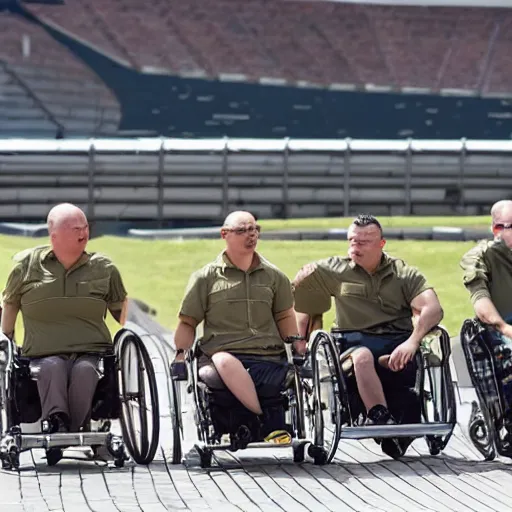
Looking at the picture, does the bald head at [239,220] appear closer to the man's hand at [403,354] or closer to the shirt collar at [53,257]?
the shirt collar at [53,257]

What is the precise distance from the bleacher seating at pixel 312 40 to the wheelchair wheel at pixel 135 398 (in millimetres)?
17003

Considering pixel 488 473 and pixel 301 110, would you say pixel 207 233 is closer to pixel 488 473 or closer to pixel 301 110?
pixel 301 110

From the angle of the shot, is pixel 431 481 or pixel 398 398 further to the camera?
pixel 398 398

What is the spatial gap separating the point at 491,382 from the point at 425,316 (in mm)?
372

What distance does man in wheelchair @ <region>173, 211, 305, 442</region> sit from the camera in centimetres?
677

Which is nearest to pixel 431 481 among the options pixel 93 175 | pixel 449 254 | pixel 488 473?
pixel 488 473

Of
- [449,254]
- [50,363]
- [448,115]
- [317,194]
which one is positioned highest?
[448,115]

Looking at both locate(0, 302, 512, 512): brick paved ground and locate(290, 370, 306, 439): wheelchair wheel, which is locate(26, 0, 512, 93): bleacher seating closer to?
locate(0, 302, 512, 512): brick paved ground

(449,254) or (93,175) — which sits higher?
(93,175)

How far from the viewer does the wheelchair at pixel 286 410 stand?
6.62 m

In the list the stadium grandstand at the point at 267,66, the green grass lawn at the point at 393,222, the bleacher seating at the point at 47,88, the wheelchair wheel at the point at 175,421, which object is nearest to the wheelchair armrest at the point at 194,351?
the wheelchair wheel at the point at 175,421

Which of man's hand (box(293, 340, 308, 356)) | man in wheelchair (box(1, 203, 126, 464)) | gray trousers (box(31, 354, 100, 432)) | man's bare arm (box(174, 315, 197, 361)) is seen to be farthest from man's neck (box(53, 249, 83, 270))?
man's hand (box(293, 340, 308, 356))

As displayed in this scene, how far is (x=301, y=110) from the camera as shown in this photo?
23781 mm

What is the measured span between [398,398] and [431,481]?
0.91 meters
